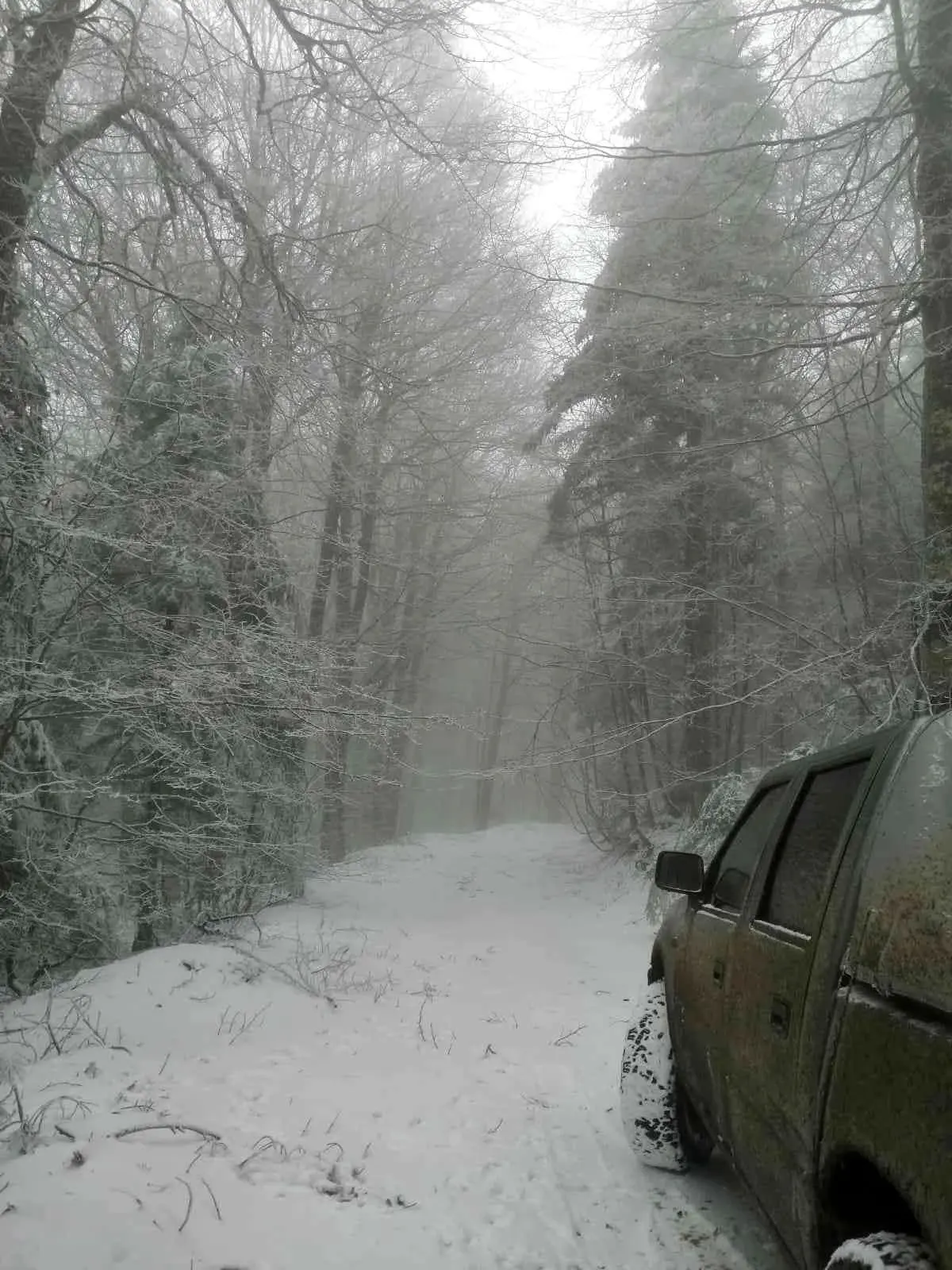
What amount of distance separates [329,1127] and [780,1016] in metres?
2.80

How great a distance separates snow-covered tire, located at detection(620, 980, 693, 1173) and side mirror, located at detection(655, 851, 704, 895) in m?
0.82

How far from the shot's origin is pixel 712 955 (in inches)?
139

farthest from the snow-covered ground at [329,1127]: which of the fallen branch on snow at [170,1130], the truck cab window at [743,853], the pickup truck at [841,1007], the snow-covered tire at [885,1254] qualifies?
the snow-covered tire at [885,1254]

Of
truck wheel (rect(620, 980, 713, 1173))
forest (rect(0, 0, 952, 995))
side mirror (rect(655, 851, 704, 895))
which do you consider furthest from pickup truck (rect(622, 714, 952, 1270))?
forest (rect(0, 0, 952, 995))

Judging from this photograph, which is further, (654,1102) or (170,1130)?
(170,1130)

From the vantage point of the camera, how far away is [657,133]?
1562 cm

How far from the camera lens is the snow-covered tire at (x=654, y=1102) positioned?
396 cm

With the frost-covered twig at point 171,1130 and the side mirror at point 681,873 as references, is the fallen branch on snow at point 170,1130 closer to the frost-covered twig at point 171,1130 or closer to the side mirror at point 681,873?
Result: the frost-covered twig at point 171,1130

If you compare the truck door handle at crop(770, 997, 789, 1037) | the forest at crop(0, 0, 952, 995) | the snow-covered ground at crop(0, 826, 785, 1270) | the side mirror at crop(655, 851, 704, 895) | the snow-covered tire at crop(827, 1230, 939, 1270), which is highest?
the forest at crop(0, 0, 952, 995)

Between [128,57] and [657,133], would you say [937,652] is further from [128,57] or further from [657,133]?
[657,133]

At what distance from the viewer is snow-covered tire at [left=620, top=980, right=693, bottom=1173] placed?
13.0 ft

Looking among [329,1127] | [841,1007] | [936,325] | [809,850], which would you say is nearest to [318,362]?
[936,325]

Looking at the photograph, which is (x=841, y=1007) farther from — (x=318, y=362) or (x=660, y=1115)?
(x=318, y=362)

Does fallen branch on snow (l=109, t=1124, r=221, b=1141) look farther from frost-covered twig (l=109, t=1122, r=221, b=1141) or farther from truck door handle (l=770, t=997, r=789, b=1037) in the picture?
truck door handle (l=770, t=997, r=789, b=1037)
